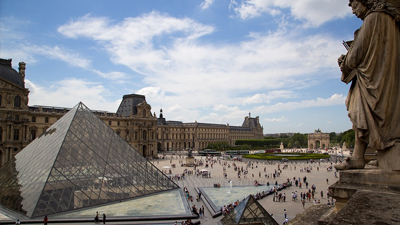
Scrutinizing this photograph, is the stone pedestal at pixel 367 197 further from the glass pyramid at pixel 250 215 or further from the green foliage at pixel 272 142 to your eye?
the green foliage at pixel 272 142

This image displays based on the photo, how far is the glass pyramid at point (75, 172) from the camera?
601 inches

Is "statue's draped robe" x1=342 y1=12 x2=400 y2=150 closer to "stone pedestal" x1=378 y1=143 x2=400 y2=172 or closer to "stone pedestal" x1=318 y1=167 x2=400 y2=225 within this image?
"stone pedestal" x1=378 y1=143 x2=400 y2=172

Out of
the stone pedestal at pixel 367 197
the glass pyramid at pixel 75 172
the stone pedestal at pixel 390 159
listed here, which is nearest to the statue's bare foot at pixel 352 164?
the stone pedestal at pixel 367 197

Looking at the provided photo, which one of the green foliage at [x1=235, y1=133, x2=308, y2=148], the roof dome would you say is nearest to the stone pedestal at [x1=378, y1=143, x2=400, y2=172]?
the roof dome

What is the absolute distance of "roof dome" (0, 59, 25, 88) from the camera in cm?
3834

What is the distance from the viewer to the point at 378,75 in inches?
124

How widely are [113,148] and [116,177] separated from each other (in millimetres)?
3575

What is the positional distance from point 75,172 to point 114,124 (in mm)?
39771

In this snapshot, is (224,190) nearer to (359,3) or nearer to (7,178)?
(7,178)

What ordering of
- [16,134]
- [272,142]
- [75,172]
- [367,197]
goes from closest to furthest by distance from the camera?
1. [367,197]
2. [75,172]
3. [16,134]
4. [272,142]

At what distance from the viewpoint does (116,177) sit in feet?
59.7

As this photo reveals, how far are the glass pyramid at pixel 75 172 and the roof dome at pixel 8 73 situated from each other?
74.7 ft

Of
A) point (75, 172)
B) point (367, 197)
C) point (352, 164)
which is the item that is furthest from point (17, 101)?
point (367, 197)

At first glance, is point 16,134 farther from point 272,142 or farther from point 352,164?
point 272,142
